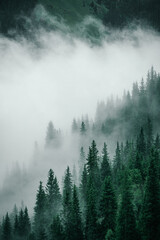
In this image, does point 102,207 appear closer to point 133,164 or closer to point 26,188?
point 133,164

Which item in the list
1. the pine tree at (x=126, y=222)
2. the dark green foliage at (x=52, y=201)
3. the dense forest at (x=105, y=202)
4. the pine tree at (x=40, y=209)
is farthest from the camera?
the dark green foliage at (x=52, y=201)

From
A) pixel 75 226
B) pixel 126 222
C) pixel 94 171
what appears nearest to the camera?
pixel 126 222

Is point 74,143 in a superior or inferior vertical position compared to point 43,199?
superior

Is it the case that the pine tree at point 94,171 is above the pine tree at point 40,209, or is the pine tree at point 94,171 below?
above

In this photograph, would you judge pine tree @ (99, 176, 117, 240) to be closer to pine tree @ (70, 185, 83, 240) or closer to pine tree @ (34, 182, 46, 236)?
pine tree @ (70, 185, 83, 240)

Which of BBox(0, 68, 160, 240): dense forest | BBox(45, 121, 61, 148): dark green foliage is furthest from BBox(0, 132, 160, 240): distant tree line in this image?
BBox(45, 121, 61, 148): dark green foliage

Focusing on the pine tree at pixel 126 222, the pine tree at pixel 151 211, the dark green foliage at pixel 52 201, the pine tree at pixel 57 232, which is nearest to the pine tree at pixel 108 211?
the pine tree at pixel 126 222

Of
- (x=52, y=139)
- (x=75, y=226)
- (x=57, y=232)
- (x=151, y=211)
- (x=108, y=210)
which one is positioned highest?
(x=52, y=139)

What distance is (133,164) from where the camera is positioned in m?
65.2

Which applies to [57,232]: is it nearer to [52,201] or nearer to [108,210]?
[108,210]

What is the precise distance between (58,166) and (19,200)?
964 inches

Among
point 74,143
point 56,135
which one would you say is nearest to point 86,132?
point 74,143

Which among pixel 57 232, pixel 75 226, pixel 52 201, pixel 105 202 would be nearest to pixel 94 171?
pixel 52 201

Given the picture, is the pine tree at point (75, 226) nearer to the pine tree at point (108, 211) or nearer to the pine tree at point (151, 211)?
the pine tree at point (108, 211)
